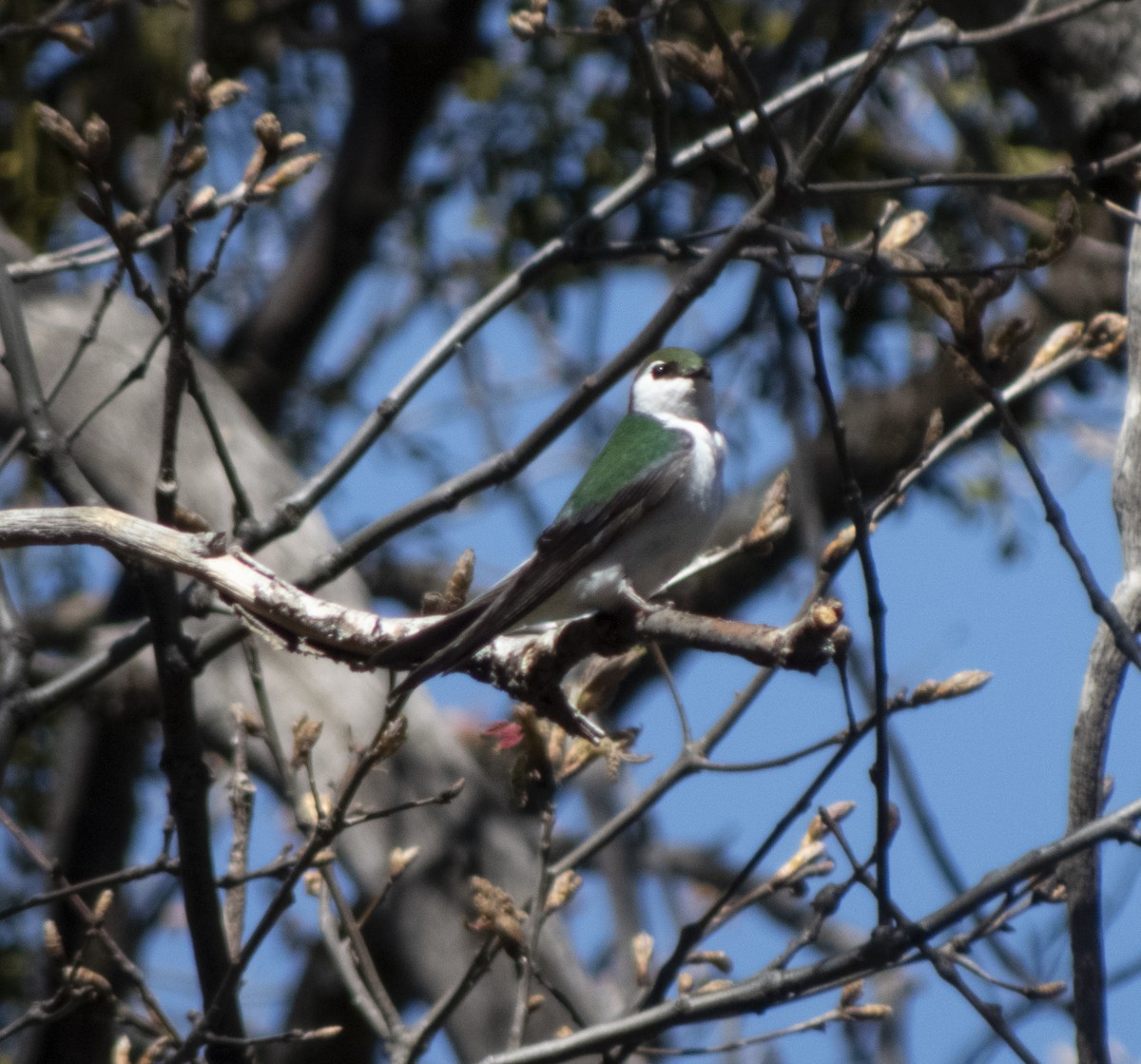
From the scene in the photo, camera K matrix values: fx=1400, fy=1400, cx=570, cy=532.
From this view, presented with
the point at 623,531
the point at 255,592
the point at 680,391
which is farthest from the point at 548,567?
the point at 680,391

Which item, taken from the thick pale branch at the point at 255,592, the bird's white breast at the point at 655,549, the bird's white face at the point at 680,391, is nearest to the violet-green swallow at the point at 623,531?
the bird's white breast at the point at 655,549

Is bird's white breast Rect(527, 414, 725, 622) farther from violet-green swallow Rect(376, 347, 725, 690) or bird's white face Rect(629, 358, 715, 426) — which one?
bird's white face Rect(629, 358, 715, 426)

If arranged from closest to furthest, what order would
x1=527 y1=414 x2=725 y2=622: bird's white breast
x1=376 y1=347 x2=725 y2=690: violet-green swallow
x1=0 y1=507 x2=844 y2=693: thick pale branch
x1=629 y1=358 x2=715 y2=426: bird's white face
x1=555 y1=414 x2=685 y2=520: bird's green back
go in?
x1=0 y1=507 x2=844 y2=693: thick pale branch, x1=376 y1=347 x2=725 y2=690: violet-green swallow, x1=527 y1=414 x2=725 y2=622: bird's white breast, x1=555 y1=414 x2=685 y2=520: bird's green back, x1=629 y1=358 x2=715 y2=426: bird's white face

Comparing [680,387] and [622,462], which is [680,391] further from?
[622,462]

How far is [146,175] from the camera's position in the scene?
682 centimetres

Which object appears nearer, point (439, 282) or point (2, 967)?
point (2, 967)

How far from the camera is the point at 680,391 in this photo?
4047 millimetres

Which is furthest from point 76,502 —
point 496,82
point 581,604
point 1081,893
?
point 496,82

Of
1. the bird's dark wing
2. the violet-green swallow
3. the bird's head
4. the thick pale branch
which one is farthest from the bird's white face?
the thick pale branch

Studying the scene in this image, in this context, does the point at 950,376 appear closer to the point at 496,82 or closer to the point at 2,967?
the point at 496,82

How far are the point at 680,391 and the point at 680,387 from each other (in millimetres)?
17

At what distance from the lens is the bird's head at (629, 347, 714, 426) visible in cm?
404

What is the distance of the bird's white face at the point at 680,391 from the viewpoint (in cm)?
404

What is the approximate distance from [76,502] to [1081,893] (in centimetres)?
202
